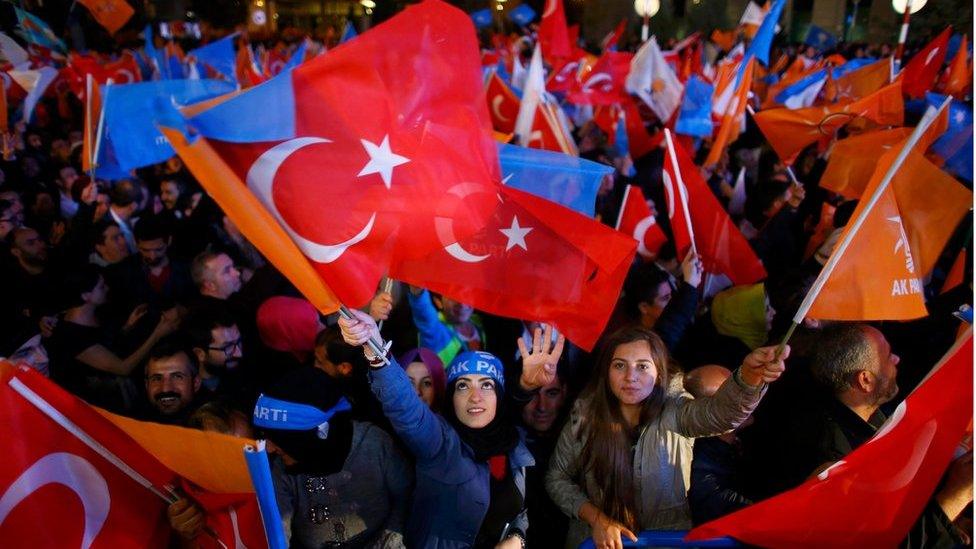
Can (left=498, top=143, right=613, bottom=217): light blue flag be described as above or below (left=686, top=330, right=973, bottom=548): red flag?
above

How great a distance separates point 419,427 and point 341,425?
33 centimetres

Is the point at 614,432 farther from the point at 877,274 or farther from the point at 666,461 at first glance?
the point at 877,274

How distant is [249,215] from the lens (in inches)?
70.8

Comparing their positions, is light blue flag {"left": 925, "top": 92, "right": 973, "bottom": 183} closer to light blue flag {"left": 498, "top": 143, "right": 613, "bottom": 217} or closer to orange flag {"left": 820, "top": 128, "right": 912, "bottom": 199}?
orange flag {"left": 820, "top": 128, "right": 912, "bottom": 199}

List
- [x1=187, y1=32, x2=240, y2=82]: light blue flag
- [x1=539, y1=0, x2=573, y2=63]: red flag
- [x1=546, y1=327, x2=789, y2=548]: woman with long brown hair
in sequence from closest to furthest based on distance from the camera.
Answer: [x1=546, y1=327, x2=789, y2=548]: woman with long brown hair → [x1=187, y1=32, x2=240, y2=82]: light blue flag → [x1=539, y1=0, x2=573, y2=63]: red flag

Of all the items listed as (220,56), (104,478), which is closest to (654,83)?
(220,56)

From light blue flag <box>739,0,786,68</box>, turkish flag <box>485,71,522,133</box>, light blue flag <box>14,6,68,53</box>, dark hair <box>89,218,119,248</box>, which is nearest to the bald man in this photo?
dark hair <box>89,218,119,248</box>

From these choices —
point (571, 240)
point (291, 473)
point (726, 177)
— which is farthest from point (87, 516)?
point (726, 177)

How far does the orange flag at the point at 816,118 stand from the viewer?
18.0 feet

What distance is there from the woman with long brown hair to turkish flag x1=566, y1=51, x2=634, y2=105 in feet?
18.9

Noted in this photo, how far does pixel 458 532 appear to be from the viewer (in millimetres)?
Result: 2504

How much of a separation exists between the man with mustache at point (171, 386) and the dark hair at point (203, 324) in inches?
13.2

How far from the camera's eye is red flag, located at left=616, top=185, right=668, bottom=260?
4.19 m

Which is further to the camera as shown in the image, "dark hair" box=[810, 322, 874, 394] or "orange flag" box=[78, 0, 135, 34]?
"orange flag" box=[78, 0, 135, 34]
